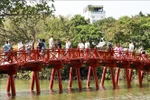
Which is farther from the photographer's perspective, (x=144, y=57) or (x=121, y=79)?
(x=121, y=79)

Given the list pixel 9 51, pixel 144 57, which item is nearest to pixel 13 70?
pixel 9 51

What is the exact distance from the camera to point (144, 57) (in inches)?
1817

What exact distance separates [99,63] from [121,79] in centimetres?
2004

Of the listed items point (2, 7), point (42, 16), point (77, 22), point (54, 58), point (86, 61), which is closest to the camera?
point (2, 7)

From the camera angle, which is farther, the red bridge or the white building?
the white building

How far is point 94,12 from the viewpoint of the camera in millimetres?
159875

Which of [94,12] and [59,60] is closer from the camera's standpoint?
[59,60]

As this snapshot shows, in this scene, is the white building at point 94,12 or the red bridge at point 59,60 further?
the white building at point 94,12

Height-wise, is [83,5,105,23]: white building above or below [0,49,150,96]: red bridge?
above

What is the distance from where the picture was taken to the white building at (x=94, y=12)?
6191 inches

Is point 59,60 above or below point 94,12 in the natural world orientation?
below

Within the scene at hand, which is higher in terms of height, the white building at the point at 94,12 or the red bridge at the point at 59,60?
the white building at the point at 94,12

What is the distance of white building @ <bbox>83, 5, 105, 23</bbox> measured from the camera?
516 feet

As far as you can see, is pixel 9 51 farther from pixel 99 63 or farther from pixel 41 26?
pixel 41 26
